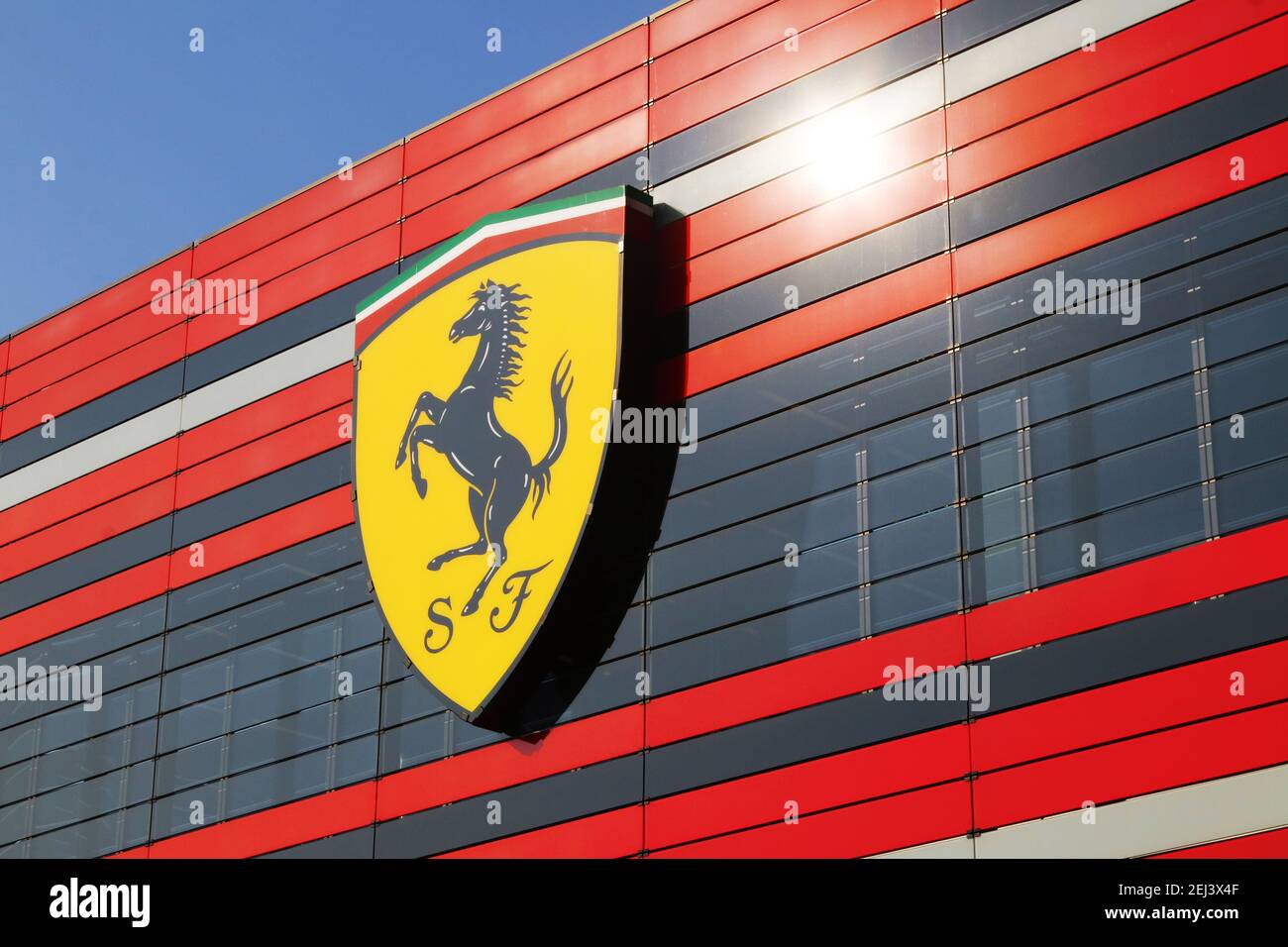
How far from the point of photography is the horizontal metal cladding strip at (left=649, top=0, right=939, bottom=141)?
25.5 metres

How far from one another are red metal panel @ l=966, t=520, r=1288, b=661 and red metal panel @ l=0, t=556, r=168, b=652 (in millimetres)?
15255

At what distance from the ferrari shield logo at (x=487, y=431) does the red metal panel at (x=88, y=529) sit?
523 cm

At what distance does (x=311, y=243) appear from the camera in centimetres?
3225

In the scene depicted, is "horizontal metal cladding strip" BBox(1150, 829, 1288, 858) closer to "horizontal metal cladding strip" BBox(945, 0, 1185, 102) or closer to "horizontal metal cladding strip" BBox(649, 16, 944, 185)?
"horizontal metal cladding strip" BBox(945, 0, 1185, 102)

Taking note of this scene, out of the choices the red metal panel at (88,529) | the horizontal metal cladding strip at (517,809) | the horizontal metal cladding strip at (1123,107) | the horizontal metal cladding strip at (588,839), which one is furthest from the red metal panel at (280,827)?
the horizontal metal cladding strip at (1123,107)

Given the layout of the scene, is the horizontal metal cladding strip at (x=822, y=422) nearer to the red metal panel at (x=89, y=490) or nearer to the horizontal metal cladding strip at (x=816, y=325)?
the horizontal metal cladding strip at (x=816, y=325)

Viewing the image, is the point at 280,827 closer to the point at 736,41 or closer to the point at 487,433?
the point at 487,433

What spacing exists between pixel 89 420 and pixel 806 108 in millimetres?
14913

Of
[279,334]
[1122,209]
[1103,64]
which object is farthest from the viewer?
[279,334]

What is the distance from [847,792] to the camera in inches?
891

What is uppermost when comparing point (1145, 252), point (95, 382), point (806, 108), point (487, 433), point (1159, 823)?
point (806, 108)

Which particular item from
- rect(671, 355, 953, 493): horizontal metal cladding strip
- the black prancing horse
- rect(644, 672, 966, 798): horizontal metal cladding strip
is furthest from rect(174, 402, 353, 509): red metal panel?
rect(644, 672, 966, 798): horizontal metal cladding strip

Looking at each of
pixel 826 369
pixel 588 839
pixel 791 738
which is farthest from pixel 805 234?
pixel 588 839
